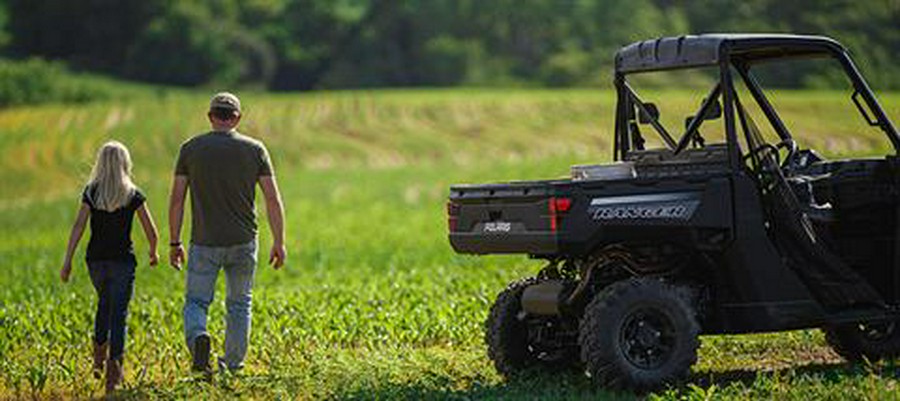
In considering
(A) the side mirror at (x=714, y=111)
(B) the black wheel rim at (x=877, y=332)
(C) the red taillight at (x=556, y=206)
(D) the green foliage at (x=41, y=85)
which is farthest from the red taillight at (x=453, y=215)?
(D) the green foliage at (x=41, y=85)

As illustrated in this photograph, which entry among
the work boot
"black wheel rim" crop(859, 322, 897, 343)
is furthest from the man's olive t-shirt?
"black wheel rim" crop(859, 322, 897, 343)

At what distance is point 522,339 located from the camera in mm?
11461

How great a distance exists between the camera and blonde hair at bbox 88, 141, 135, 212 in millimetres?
11203

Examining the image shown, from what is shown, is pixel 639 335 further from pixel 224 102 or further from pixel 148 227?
pixel 148 227

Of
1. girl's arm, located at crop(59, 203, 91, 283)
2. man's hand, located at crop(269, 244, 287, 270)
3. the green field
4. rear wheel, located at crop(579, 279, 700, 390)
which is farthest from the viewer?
girl's arm, located at crop(59, 203, 91, 283)

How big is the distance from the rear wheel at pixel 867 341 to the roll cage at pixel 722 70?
1514 mm

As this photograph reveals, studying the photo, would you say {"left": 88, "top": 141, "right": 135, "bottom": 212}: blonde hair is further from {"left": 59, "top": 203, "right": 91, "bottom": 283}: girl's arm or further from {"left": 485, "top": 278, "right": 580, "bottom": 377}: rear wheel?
{"left": 485, "top": 278, "right": 580, "bottom": 377}: rear wheel

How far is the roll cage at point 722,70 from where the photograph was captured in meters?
10.6

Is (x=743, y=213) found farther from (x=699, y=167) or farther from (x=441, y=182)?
(x=441, y=182)

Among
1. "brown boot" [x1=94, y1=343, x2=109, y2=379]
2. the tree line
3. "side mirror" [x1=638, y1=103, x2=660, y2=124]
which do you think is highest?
the tree line

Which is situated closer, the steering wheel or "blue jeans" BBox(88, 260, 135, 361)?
the steering wheel

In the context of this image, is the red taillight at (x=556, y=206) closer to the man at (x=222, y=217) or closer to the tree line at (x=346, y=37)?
the man at (x=222, y=217)

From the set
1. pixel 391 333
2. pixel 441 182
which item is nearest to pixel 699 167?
pixel 391 333

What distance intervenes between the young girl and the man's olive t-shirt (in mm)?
413
